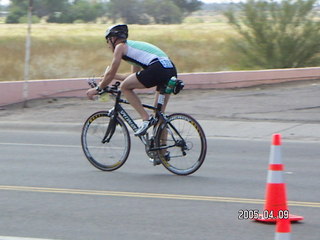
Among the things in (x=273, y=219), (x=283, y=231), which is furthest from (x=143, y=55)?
(x=283, y=231)

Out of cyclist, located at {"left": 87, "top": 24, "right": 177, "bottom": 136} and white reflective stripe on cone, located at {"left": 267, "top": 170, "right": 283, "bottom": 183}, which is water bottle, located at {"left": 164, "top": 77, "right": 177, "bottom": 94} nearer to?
cyclist, located at {"left": 87, "top": 24, "right": 177, "bottom": 136}

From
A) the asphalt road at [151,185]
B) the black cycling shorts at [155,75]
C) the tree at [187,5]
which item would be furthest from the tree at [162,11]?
the black cycling shorts at [155,75]

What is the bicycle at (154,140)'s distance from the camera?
9.14 metres

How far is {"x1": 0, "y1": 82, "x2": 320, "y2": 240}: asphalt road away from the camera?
6.61m

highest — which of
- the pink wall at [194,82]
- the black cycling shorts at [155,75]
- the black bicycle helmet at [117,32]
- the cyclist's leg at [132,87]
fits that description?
the pink wall at [194,82]

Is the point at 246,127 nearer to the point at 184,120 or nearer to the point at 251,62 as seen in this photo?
the point at 184,120

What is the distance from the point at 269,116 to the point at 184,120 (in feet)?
22.6

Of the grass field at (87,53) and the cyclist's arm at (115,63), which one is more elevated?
the grass field at (87,53)

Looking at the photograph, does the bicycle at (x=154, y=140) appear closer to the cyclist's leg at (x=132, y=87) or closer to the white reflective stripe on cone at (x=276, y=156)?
the cyclist's leg at (x=132, y=87)

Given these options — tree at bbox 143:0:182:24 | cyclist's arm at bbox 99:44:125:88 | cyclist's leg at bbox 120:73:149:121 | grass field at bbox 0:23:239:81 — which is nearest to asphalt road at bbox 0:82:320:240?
cyclist's leg at bbox 120:73:149:121

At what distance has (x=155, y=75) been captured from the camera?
29.8 ft

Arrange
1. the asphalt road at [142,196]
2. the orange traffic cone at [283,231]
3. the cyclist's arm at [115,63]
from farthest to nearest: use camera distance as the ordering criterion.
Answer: the cyclist's arm at [115,63], the asphalt road at [142,196], the orange traffic cone at [283,231]

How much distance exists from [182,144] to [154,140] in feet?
1.22

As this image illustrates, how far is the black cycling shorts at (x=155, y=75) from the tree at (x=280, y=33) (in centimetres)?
1560
